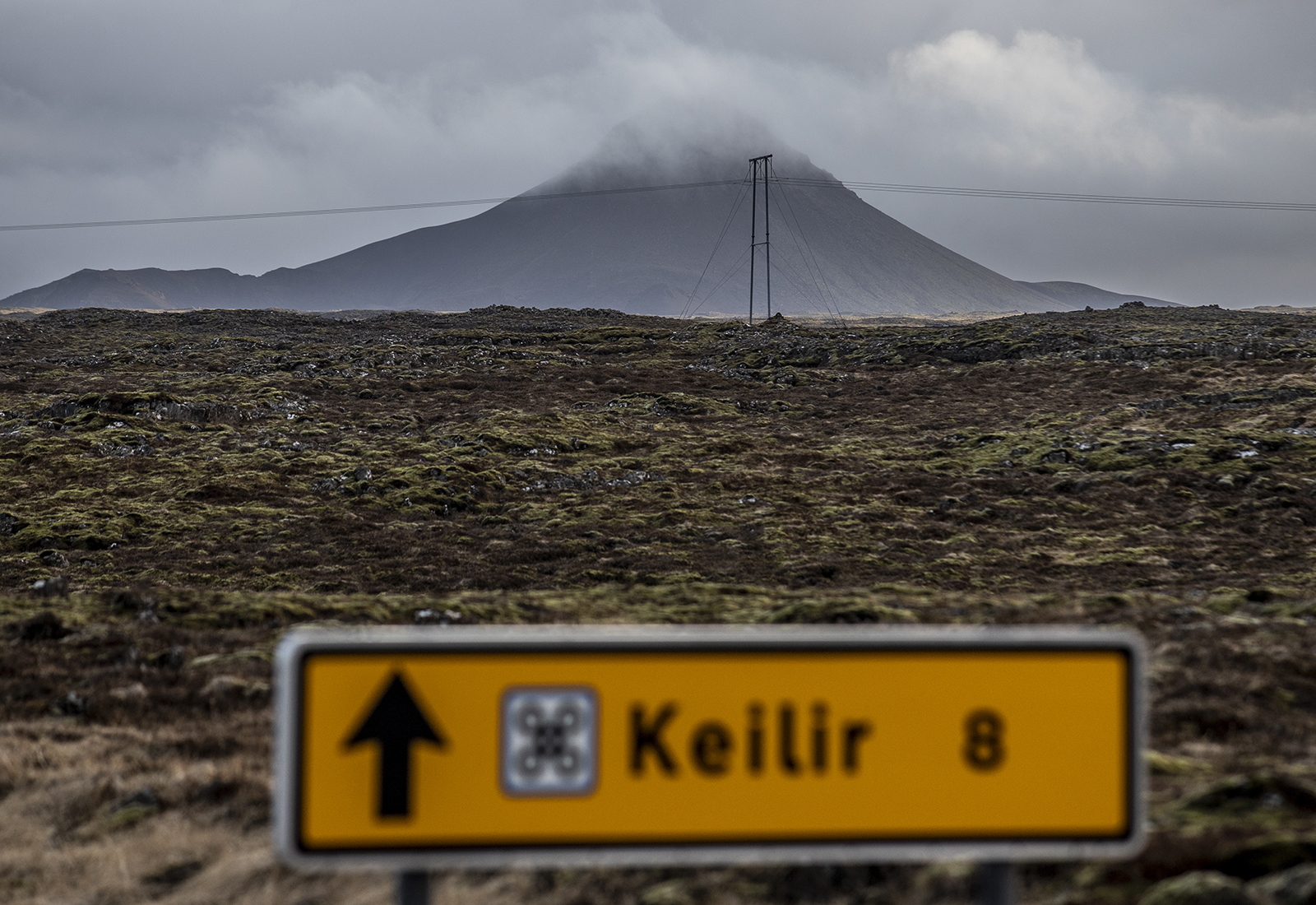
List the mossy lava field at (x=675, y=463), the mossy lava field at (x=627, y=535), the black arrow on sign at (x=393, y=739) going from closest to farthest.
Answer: the black arrow on sign at (x=393, y=739) → the mossy lava field at (x=627, y=535) → the mossy lava field at (x=675, y=463)

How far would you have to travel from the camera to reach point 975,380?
158 ft

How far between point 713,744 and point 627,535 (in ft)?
69.0

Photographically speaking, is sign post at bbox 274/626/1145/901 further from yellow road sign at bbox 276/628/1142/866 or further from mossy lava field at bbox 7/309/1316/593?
mossy lava field at bbox 7/309/1316/593

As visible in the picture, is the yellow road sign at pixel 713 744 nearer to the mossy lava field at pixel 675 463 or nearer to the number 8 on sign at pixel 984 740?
the number 8 on sign at pixel 984 740

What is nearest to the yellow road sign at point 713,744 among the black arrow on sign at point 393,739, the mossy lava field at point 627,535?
the black arrow on sign at point 393,739

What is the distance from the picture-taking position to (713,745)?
205 cm

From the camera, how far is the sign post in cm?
199

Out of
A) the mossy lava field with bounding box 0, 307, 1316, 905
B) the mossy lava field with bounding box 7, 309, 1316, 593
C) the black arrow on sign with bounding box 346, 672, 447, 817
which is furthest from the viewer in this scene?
the mossy lava field with bounding box 7, 309, 1316, 593

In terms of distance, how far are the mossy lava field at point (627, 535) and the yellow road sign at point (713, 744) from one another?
7.73ft

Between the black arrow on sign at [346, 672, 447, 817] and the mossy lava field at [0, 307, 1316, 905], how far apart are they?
282 centimetres

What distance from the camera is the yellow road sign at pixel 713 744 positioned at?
1986 millimetres

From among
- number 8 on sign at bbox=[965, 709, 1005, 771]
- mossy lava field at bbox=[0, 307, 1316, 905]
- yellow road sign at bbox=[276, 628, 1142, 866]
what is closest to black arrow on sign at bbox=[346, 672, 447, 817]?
yellow road sign at bbox=[276, 628, 1142, 866]

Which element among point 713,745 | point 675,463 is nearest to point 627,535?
point 675,463

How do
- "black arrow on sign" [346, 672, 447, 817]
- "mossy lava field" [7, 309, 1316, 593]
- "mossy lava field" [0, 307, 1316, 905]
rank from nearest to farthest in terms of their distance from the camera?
"black arrow on sign" [346, 672, 447, 817] < "mossy lava field" [0, 307, 1316, 905] < "mossy lava field" [7, 309, 1316, 593]
